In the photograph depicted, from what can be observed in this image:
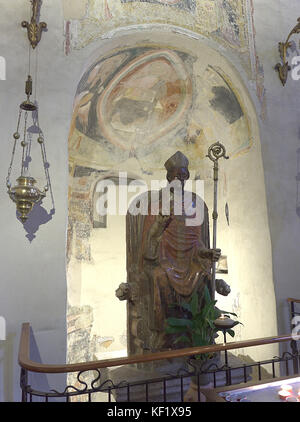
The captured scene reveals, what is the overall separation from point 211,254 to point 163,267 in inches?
27.0

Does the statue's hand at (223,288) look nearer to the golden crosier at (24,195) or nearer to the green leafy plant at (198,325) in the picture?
the green leafy plant at (198,325)

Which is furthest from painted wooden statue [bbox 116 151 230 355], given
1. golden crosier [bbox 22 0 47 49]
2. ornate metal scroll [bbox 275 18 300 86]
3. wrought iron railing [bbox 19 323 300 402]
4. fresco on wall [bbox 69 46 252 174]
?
ornate metal scroll [bbox 275 18 300 86]

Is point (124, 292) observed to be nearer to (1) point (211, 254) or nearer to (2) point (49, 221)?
(1) point (211, 254)

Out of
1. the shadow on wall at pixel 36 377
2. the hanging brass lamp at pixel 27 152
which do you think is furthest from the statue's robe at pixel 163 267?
the hanging brass lamp at pixel 27 152

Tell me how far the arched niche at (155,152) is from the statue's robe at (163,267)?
1.35 metres

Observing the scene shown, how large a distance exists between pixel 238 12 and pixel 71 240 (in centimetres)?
520

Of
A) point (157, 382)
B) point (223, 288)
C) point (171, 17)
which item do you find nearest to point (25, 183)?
point (157, 382)

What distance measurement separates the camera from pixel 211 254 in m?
4.73

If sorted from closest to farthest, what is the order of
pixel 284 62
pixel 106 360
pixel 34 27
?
pixel 106 360 → pixel 34 27 → pixel 284 62

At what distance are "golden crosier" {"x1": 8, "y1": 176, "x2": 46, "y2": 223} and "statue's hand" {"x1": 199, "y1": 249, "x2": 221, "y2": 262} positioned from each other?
2.31 metres

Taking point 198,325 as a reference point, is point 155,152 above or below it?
above

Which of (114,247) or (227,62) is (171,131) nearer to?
(227,62)

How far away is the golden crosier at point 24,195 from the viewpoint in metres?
3.87

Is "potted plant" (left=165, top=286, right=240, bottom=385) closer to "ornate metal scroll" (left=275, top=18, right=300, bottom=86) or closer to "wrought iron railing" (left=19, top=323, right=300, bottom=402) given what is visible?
"wrought iron railing" (left=19, top=323, right=300, bottom=402)
